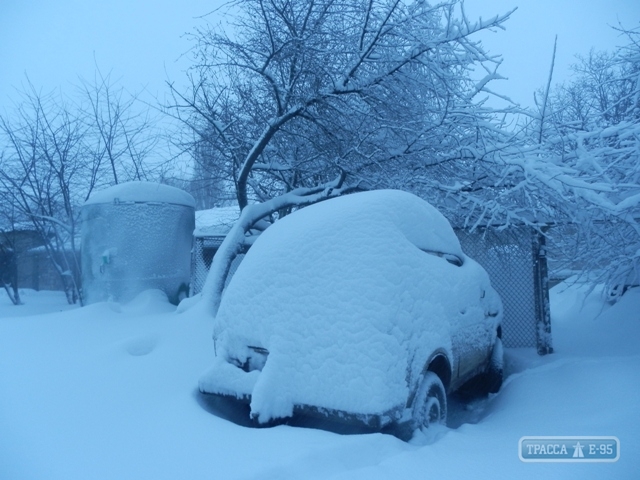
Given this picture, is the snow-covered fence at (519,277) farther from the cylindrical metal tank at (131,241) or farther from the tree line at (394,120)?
the cylindrical metal tank at (131,241)

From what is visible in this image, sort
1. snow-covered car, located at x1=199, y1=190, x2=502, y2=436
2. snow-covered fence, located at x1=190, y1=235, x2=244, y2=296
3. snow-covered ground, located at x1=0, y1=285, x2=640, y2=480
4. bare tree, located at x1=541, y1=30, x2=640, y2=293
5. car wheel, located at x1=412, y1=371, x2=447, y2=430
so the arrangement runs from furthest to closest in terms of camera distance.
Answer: snow-covered fence, located at x1=190, y1=235, x2=244, y2=296, bare tree, located at x1=541, y1=30, x2=640, y2=293, car wheel, located at x1=412, y1=371, x2=447, y2=430, snow-covered car, located at x1=199, y1=190, x2=502, y2=436, snow-covered ground, located at x1=0, y1=285, x2=640, y2=480

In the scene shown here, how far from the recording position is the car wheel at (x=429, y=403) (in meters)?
3.27

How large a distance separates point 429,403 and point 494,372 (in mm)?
2207

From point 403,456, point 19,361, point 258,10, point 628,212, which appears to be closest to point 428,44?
point 258,10

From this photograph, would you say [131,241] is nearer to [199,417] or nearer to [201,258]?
[201,258]

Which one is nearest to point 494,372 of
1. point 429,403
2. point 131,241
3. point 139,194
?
point 429,403

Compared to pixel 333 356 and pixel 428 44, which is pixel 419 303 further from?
pixel 428 44

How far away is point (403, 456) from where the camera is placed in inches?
108

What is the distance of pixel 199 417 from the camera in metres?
3.30

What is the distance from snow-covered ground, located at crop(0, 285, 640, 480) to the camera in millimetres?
2668

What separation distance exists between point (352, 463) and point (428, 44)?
5.35m

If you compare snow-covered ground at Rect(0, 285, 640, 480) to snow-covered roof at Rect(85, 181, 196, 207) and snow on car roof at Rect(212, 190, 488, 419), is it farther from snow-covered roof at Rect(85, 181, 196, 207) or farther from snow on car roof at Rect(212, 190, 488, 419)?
snow-covered roof at Rect(85, 181, 196, 207)

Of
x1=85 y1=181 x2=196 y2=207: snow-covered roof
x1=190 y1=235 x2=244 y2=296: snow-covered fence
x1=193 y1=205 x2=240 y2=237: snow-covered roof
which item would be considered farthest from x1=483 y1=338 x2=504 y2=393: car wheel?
x1=85 y1=181 x2=196 y2=207: snow-covered roof

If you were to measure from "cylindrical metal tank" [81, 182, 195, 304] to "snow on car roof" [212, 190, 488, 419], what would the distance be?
4.46m
